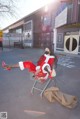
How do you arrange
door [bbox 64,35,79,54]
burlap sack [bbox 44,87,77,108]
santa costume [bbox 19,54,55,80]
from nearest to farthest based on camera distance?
1. burlap sack [bbox 44,87,77,108]
2. santa costume [bbox 19,54,55,80]
3. door [bbox 64,35,79,54]

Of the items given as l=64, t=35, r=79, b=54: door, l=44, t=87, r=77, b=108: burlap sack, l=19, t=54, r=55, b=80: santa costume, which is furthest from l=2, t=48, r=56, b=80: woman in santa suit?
l=64, t=35, r=79, b=54: door

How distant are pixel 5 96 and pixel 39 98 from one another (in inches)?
37.4

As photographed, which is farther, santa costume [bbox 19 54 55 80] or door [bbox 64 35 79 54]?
door [bbox 64 35 79 54]

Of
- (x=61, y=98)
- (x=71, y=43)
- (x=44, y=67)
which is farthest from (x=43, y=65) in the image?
(x=71, y=43)

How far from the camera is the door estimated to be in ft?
61.8

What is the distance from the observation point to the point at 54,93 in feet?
16.1

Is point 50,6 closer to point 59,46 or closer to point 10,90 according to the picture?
point 59,46

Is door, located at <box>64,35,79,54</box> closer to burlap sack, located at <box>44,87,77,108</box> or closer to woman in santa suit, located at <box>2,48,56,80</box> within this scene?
woman in santa suit, located at <box>2,48,56,80</box>

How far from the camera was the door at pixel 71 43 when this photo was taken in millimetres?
18823

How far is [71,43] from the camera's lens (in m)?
19.6

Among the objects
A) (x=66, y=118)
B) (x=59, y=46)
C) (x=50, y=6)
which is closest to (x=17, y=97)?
(x=66, y=118)

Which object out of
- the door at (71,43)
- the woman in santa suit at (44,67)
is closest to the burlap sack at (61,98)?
the woman in santa suit at (44,67)

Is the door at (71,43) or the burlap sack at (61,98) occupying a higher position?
the door at (71,43)

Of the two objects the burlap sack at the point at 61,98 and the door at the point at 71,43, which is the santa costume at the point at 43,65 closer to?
the burlap sack at the point at 61,98
